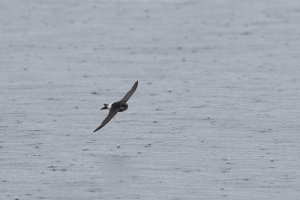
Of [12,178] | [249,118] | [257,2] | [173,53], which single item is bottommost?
[257,2]

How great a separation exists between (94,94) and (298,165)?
17.5 feet

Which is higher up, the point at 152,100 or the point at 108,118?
the point at 108,118

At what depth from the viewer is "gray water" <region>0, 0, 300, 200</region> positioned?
11.4m

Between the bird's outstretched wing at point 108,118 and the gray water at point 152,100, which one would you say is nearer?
the gray water at point 152,100

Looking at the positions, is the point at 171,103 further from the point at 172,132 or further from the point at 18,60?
the point at 18,60

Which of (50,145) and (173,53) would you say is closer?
(50,145)

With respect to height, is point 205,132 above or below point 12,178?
below

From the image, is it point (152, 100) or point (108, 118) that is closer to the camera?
point (108, 118)

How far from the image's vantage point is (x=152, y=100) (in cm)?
1606

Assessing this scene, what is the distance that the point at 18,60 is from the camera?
19.5 meters

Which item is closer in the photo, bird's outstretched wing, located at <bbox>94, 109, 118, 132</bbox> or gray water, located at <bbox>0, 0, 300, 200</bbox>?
gray water, located at <bbox>0, 0, 300, 200</bbox>

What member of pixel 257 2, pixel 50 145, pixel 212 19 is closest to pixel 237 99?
pixel 50 145

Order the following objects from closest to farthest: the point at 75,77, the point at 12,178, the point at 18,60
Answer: the point at 12,178
the point at 75,77
the point at 18,60

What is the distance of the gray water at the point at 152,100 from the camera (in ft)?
37.3
